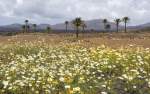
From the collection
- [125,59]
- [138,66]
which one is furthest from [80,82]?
[125,59]

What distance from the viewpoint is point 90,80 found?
1218 centimetres

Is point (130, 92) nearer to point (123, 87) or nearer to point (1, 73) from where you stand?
point (123, 87)

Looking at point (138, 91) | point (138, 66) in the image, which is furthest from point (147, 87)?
point (138, 66)

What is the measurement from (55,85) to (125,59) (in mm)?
5017

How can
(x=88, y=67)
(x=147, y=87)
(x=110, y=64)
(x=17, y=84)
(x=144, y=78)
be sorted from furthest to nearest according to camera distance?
(x=110, y=64), (x=88, y=67), (x=144, y=78), (x=147, y=87), (x=17, y=84)

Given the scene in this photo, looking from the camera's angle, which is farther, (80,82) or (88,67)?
(88,67)

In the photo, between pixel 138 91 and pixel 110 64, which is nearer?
pixel 138 91

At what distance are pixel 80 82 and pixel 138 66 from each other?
12.2ft

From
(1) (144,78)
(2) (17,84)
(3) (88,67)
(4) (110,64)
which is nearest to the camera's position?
(2) (17,84)

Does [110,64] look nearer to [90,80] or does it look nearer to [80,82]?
[90,80]

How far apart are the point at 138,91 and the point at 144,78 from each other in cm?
143

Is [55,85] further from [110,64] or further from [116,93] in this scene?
[110,64]

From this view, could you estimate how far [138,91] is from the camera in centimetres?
1130

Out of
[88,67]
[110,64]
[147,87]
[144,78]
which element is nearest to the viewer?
[147,87]
